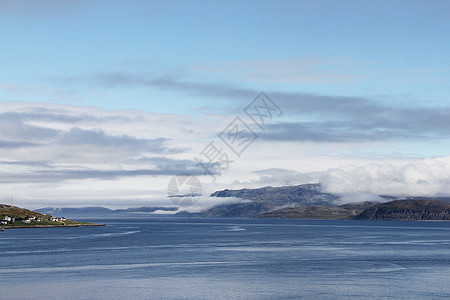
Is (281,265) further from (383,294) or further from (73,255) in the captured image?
(73,255)

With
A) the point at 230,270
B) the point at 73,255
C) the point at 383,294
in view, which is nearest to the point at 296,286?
the point at 383,294

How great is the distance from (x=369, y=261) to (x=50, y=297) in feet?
240

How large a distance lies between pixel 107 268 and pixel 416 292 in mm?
59958

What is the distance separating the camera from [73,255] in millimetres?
133250

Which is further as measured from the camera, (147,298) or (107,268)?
(107,268)

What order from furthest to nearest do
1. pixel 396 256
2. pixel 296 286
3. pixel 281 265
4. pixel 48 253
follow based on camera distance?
pixel 48 253 < pixel 396 256 < pixel 281 265 < pixel 296 286

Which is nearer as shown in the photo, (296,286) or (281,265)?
(296,286)

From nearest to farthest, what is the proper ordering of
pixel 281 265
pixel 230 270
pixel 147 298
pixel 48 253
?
pixel 147 298 → pixel 230 270 → pixel 281 265 → pixel 48 253

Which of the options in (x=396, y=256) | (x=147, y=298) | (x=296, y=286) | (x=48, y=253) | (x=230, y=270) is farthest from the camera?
(x=48, y=253)

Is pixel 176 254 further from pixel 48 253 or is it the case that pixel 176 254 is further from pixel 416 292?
pixel 416 292

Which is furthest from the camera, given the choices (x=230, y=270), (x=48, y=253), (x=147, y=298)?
(x=48, y=253)

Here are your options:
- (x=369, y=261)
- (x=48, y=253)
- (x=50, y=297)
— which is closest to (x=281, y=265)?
(x=369, y=261)

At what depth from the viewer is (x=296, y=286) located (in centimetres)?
8119

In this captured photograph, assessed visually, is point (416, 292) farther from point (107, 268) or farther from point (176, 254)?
point (176, 254)
